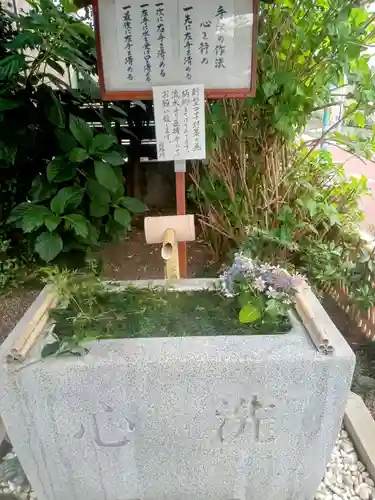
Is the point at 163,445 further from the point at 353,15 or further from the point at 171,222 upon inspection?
the point at 353,15

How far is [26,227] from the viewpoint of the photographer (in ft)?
6.62

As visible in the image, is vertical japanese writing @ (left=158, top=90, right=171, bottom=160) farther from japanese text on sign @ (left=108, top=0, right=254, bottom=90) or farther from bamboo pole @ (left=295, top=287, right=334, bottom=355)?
bamboo pole @ (left=295, top=287, right=334, bottom=355)

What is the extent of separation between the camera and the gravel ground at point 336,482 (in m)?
1.29

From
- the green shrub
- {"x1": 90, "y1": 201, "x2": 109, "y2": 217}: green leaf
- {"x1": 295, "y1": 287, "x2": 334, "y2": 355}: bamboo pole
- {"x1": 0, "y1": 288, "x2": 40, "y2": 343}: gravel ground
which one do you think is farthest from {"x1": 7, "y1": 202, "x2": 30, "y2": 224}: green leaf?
{"x1": 295, "y1": 287, "x2": 334, "y2": 355}: bamboo pole

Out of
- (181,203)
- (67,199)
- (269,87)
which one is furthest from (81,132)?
(269,87)

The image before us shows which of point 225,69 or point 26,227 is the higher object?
point 225,69

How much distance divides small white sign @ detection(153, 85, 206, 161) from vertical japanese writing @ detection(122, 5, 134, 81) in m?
0.13

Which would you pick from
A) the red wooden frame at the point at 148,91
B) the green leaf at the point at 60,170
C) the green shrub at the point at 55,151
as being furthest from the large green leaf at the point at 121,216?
the red wooden frame at the point at 148,91

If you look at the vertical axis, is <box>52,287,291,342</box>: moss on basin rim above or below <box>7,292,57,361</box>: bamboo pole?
below

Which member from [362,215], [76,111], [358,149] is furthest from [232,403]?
[76,111]

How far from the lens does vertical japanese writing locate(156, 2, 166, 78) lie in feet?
4.74

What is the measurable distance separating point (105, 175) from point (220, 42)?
880 millimetres

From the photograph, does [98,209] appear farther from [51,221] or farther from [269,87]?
[269,87]

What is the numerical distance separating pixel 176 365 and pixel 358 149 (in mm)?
1683
